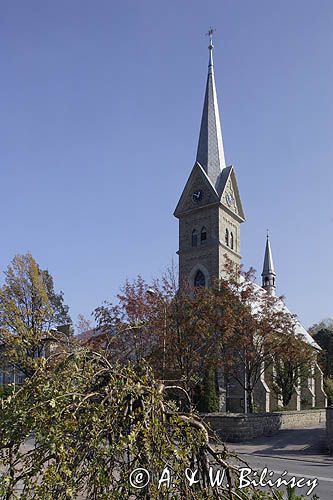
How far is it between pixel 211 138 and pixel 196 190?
5409 mm

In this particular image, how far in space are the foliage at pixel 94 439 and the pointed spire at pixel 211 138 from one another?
36964 mm

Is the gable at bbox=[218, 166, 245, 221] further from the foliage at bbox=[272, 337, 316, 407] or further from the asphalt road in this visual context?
the asphalt road

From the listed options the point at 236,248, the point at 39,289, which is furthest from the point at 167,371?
the point at 236,248

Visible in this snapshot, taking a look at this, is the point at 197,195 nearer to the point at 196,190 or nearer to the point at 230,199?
the point at 196,190

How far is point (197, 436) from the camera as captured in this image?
3.28m

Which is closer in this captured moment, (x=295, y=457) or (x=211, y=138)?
(x=295, y=457)

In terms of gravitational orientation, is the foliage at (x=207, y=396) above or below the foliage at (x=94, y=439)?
below

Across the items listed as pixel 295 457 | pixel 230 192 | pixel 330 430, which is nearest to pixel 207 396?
pixel 330 430

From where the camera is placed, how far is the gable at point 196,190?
1529 inches

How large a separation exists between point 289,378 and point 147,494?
31819mm

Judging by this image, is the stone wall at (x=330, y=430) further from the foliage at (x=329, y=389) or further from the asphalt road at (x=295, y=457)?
the foliage at (x=329, y=389)

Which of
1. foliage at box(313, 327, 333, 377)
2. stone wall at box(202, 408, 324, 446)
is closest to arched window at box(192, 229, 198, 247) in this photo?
stone wall at box(202, 408, 324, 446)

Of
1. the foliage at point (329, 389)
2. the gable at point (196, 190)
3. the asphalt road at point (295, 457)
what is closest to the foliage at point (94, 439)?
the asphalt road at point (295, 457)

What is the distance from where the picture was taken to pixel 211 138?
137 ft
